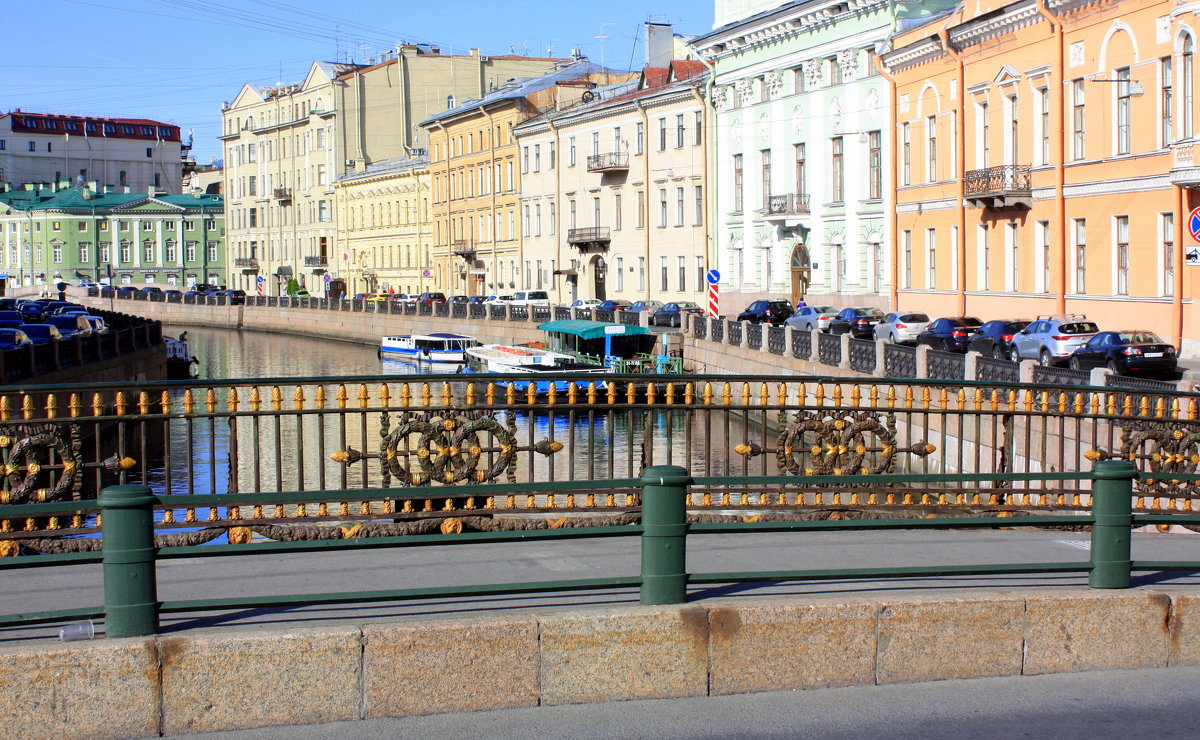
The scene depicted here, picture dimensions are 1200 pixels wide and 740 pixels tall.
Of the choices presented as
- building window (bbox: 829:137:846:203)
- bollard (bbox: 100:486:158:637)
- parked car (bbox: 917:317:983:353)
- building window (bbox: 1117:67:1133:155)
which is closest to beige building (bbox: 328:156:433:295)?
building window (bbox: 829:137:846:203)

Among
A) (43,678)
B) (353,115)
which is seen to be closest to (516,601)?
(43,678)

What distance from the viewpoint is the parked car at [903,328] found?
33625mm

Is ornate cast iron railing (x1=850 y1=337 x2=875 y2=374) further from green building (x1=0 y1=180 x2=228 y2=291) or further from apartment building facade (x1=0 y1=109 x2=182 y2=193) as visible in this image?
apartment building facade (x1=0 y1=109 x2=182 y2=193)

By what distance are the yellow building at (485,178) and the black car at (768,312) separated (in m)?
23.0

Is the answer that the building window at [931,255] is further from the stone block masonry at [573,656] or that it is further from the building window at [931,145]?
the stone block masonry at [573,656]

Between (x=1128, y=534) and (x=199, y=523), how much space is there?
4114mm

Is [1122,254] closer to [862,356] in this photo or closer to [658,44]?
[862,356]

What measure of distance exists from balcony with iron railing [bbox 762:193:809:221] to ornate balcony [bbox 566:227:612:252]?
41.9ft

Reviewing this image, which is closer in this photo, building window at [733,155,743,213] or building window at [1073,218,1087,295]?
building window at [1073,218,1087,295]

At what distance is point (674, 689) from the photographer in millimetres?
5398

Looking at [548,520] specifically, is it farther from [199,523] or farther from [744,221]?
[744,221]

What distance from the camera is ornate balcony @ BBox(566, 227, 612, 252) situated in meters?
59.5

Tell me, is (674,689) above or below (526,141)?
below

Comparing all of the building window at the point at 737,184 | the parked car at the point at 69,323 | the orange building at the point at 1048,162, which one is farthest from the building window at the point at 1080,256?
the parked car at the point at 69,323
